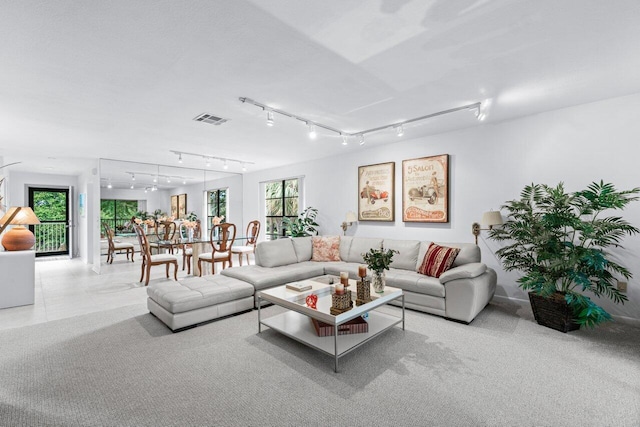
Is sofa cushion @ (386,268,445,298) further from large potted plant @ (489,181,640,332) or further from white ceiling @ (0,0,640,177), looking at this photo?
white ceiling @ (0,0,640,177)

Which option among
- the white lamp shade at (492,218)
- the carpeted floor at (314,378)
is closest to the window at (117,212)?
the carpeted floor at (314,378)

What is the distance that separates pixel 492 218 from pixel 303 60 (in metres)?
3.11

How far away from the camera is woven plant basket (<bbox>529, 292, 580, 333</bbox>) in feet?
9.84

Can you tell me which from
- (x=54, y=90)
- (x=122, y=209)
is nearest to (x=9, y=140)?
(x=122, y=209)

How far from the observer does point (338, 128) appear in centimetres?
432

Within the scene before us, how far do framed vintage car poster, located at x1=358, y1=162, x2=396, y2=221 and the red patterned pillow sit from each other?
1.31 meters

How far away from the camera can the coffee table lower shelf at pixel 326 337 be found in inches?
93.8

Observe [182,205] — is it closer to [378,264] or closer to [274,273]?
[274,273]

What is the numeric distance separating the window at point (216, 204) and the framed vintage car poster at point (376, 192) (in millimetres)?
3968

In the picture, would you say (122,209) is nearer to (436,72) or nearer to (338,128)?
(338,128)

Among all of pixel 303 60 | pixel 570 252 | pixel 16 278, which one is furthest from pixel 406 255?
pixel 16 278

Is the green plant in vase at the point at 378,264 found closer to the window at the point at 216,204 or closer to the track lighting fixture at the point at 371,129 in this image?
the track lighting fixture at the point at 371,129

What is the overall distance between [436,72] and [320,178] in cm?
398

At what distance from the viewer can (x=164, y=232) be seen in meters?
5.96
